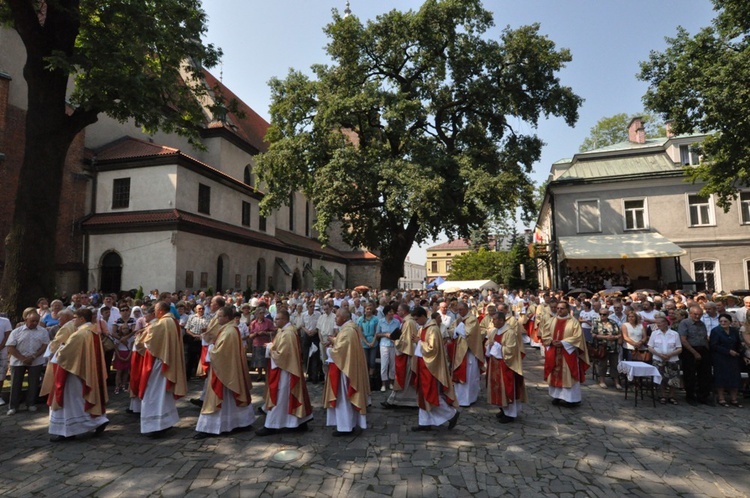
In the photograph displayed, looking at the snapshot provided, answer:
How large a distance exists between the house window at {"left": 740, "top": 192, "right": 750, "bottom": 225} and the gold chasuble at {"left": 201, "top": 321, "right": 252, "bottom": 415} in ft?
90.0

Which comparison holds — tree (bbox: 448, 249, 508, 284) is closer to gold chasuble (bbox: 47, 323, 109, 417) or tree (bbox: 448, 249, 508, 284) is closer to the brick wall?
the brick wall

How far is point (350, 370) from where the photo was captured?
655 cm

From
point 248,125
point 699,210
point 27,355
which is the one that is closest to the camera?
point 27,355

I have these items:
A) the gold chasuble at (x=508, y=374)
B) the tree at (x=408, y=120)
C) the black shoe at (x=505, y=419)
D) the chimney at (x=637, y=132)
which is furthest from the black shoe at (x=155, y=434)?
the chimney at (x=637, y=132)

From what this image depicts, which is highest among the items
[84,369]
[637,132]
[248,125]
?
[248,125]

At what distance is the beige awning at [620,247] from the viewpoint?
22.0m

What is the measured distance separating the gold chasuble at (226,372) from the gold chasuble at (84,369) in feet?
5.19

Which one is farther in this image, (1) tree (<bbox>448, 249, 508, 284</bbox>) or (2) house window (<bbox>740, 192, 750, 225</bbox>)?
(1) tree (<bbox>448, 249, 508, 284</bbox>)

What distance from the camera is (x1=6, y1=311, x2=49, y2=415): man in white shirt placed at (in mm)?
7643

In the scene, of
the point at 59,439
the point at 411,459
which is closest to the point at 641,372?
the point at 411,459

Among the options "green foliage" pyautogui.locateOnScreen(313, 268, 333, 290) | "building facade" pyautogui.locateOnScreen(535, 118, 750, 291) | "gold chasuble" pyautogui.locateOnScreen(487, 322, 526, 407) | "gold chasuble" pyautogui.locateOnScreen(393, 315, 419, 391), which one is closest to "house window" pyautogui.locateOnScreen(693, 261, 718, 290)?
"building facade" pyautogui.locateOnScreen(535, 118, 750, 291)

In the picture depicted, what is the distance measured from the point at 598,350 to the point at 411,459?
6.35 meters

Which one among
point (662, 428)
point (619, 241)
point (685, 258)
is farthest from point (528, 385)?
point (685, 258)

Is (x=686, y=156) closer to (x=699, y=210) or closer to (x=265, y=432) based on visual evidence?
(x=699, y=210)
